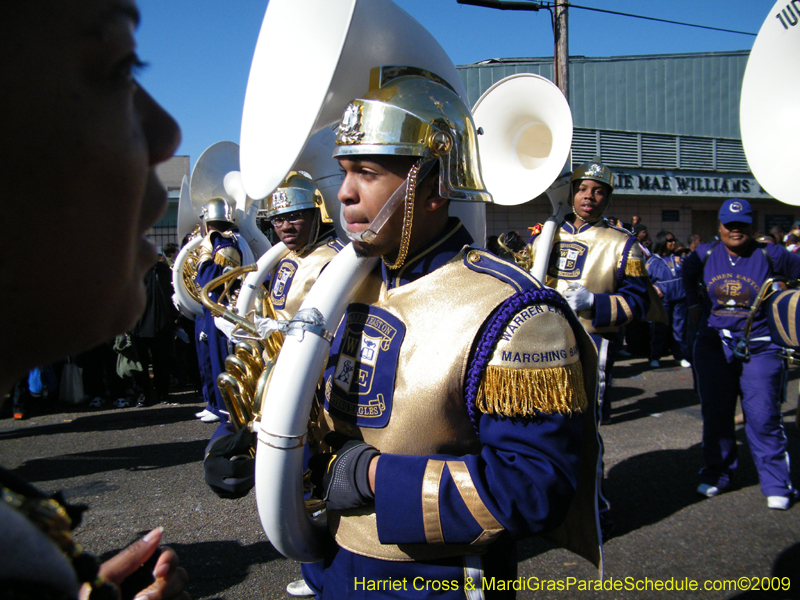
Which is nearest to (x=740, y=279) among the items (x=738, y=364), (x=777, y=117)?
(x=738, y=364)

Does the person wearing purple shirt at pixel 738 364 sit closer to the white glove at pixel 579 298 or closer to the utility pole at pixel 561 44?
the white glove at pixel 579 298

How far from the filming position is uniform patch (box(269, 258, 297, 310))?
13.7ft

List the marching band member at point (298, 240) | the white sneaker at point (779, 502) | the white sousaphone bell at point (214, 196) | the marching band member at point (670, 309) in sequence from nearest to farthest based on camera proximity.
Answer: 1. the white sneaker at point (779, 502)
2. the marching band member at point (298, 240)
3. the white sousaphone bell at point (214, 196)
4. the marching band member at point (670, 309)

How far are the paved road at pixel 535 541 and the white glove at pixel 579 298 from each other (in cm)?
146

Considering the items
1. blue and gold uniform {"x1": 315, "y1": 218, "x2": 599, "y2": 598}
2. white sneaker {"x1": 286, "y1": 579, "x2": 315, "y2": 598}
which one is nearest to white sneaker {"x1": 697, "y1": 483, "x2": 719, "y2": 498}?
white sneaker {"x1": 286, "y1": 579, "x2": 315, "y2": 598}

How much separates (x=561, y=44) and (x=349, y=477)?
9.98 meters

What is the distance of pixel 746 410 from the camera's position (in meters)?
3.86

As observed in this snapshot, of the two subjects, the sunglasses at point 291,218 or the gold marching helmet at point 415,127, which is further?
the sunglasses at point 291,218

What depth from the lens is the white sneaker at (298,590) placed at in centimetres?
288

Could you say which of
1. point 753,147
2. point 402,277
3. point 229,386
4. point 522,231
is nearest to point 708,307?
point 753,147

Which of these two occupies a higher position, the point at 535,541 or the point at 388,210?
the point at 388,210

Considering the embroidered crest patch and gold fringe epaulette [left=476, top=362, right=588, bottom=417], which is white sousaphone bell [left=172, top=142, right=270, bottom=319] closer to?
the embroidered crest patch

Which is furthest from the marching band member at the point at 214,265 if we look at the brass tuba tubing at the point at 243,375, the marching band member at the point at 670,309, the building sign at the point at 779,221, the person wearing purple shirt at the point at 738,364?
the building sign at the point at 779,221

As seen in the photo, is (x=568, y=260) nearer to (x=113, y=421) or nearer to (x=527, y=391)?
(x=527, y=391)
